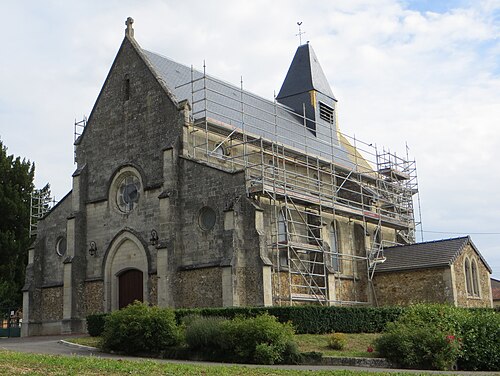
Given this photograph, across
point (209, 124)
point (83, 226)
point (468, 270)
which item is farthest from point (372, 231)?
point (83, 226)

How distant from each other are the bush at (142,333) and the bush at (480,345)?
8.53 metres

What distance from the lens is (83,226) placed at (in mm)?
31625

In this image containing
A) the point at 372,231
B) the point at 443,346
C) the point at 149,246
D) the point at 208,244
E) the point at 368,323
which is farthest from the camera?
the point at 372,231

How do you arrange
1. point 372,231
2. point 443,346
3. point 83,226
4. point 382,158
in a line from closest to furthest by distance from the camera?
point 443,346 → point 83,226 → point 372,231 → point 382,158

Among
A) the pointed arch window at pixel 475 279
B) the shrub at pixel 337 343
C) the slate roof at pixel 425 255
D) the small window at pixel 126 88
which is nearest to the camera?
the shrub at pixel 337 343

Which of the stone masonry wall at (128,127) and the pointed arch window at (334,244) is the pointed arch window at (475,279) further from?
the stone masonry wall at (128,127)

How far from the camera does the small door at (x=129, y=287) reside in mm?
29312

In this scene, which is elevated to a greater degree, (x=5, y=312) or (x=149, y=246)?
(x=149, y=246)

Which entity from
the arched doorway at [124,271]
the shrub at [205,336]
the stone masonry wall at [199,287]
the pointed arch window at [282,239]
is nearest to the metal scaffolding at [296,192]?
the pointed arch window at [282,239]

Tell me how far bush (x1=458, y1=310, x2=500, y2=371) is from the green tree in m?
26.8

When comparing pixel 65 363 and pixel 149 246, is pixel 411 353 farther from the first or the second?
pixel 149 246

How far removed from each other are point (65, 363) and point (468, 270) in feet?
81.0

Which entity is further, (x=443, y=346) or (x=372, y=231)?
(x=372, y=231)

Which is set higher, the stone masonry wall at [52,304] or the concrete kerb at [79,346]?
the stone masonry wall at [52,304]
